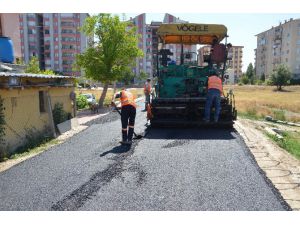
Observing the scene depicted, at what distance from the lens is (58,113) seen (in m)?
10.8

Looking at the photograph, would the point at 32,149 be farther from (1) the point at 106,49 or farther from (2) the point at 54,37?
(2) the point at 54,37

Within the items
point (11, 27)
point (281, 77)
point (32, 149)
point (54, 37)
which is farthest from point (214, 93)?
point (54, 37)

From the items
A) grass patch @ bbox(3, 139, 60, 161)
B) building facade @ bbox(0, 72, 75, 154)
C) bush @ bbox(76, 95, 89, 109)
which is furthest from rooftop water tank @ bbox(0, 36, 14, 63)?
bush @ bbox(76, 95, 89, 109)

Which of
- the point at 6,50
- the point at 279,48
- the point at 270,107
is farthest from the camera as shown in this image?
the point at 279,48

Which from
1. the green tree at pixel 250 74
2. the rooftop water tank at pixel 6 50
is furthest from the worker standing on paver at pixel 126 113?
the green tree at pixel 250 74

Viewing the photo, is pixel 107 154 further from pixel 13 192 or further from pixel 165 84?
pixel 165 84

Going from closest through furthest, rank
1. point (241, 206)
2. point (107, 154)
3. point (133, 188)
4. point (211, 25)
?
point (241, 206), point (133, 188), point (107, 154), point (211, 25)

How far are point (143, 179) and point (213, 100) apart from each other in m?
4.64

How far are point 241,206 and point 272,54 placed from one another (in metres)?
87.1

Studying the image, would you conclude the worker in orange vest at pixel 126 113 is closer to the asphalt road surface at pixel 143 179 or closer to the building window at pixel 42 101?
the asphalt road surface at pixel 143 179

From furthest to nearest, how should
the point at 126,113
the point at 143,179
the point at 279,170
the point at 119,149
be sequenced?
the point at 126,113 < the point at 119,149 < the point at 279,170 < the point at 143,179

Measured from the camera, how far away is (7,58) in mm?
10445

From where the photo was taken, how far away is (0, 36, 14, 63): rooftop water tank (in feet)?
33.4

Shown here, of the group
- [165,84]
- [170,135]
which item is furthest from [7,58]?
[170,135]
